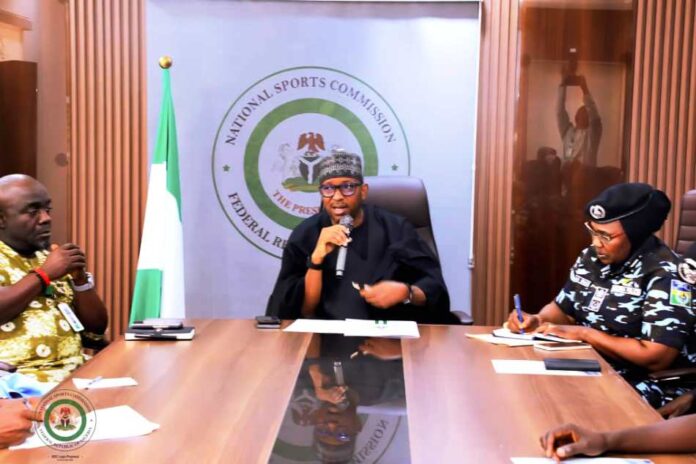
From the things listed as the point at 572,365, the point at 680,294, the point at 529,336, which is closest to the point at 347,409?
the point at 572,365

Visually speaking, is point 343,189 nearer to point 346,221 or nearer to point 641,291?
point 346,221

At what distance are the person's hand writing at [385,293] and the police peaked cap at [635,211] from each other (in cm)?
82

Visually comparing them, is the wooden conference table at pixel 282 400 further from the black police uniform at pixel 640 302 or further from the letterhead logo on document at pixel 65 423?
the black police uniform at pixel 640 302

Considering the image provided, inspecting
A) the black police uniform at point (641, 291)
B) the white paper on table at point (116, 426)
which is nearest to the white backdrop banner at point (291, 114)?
the black police uniform at point (641, 291)

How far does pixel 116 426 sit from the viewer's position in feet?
5.95

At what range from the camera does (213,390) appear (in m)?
2.15

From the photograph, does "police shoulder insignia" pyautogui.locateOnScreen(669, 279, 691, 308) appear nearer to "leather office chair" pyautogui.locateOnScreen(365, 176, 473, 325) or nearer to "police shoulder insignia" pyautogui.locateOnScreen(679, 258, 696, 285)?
"police shoulder insignia" pyautogui.locateOnScreen(679, 258, 696, 285)

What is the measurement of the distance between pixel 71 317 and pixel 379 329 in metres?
1.04

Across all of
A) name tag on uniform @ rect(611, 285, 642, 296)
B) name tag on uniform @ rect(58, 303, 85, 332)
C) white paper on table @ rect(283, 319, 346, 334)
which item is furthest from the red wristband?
name tag on uniform @ rect(611, 285, 642, 296)

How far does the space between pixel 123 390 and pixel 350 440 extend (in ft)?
2.22

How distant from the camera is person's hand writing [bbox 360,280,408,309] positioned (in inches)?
130

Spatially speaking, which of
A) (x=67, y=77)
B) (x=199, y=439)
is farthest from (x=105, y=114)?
(x=199, y=439)

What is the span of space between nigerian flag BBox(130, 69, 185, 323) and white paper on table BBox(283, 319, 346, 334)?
1.17 m

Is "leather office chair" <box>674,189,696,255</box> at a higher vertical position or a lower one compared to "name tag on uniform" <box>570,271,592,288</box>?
higher
